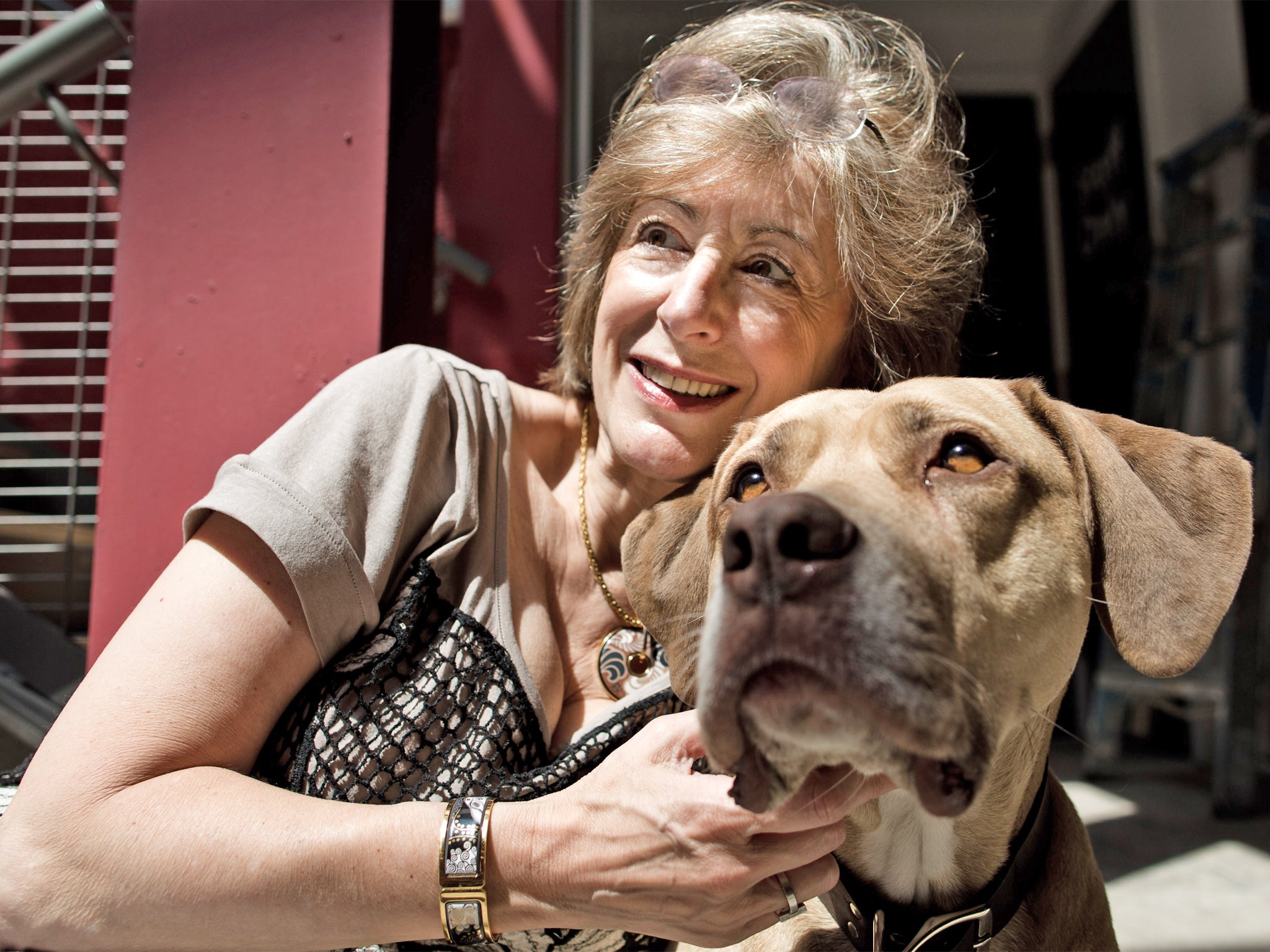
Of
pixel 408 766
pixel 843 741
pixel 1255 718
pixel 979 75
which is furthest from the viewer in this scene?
pixel 979 75

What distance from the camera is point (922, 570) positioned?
1.22m

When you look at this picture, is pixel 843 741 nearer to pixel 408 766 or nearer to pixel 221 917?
pixel 408 766

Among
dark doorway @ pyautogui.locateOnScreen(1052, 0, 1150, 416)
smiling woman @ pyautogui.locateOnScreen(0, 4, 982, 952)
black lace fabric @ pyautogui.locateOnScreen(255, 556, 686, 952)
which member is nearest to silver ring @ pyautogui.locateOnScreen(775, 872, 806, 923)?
smiling woman @ pyautogui.locateOnScreen(0, 4, 982, 952)

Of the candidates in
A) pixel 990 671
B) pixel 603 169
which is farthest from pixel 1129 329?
pixel 990 671

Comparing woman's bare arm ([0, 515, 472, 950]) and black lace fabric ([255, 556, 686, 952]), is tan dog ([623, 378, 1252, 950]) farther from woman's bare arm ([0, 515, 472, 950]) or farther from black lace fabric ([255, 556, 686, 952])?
woman's bare arm ([0, 515, 472, 950])

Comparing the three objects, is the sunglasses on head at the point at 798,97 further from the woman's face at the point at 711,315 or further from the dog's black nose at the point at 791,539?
the dog's black nose at the point at 791,539

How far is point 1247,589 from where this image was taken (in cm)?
455

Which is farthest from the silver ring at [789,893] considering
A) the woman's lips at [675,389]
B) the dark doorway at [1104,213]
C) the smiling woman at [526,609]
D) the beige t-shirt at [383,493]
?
the dark doorway at [1104,213]

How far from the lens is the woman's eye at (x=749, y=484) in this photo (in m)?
1.65

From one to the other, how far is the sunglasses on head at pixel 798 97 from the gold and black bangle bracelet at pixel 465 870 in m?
1.55

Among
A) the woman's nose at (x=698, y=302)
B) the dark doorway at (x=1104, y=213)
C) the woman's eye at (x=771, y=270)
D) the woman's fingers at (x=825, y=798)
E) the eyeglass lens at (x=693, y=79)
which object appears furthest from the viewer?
the dark doorway at (x=1104, y=213)

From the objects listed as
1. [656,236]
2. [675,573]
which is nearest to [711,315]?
[656,236]

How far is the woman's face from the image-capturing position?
1932 mm

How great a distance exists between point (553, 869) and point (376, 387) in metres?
0.95
